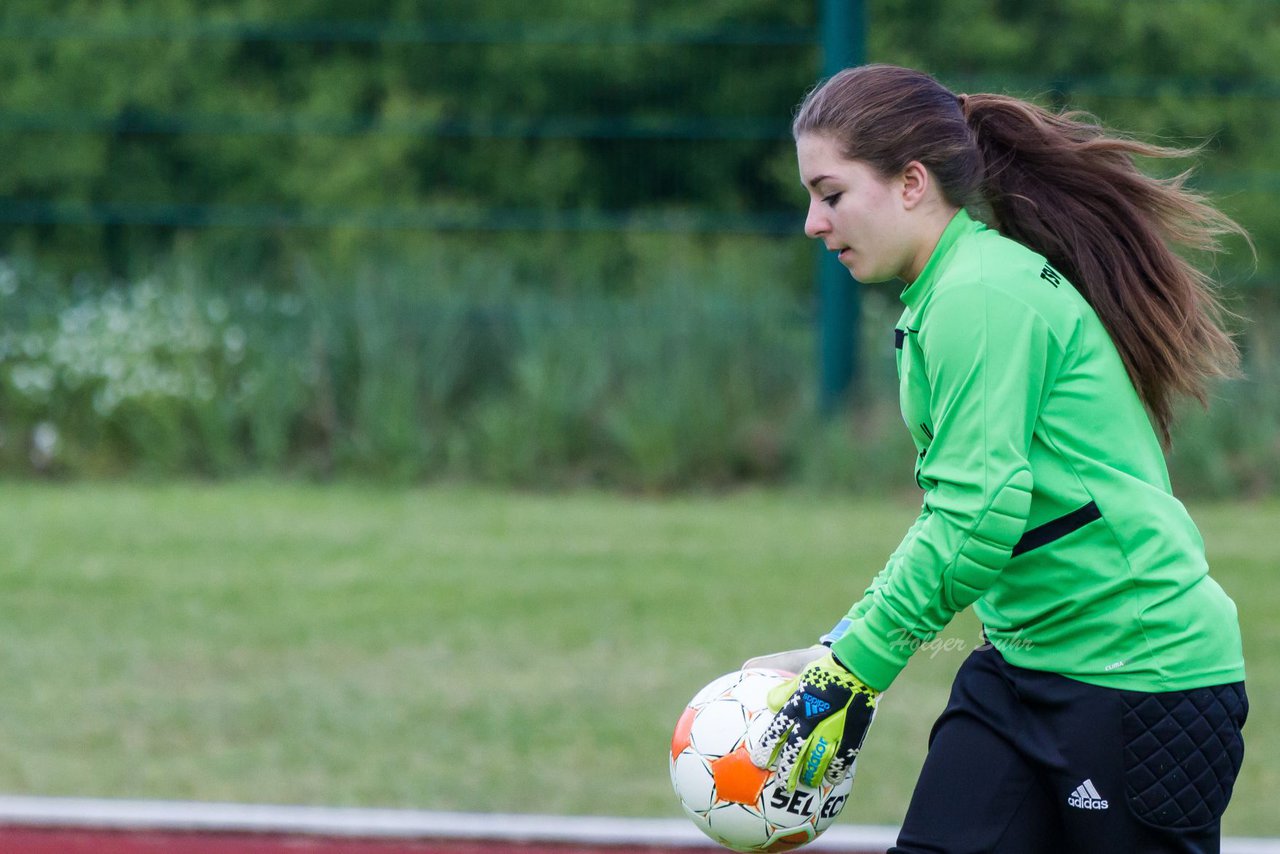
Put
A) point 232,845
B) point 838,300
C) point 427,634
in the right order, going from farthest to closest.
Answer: point 838,300 < point 427,634 < point 232,845

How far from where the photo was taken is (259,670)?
7262 millimetres

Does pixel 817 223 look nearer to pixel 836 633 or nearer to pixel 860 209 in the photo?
pixel 860 209

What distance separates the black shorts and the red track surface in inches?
77.3

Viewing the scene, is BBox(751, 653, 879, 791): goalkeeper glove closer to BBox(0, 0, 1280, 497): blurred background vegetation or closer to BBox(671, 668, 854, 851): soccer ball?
BBox(671, 668, 854, 851): soccer ball

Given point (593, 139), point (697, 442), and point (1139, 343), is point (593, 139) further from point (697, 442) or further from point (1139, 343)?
point (1139, 343)

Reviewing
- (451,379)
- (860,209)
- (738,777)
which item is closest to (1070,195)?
(860,209)

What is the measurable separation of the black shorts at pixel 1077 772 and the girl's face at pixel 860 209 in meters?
0.80

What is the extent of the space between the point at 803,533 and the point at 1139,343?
23.3 ft

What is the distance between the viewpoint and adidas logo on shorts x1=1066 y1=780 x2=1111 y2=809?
2.90m

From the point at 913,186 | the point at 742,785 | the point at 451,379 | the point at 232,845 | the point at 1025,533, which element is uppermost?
the point at 913,186

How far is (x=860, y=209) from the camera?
9.83 ft

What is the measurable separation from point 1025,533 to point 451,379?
9.54 metres

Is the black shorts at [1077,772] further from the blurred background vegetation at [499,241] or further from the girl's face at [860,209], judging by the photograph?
the blurred background vegetation at [499,241]

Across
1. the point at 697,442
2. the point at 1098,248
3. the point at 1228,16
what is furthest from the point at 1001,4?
the point at 1098,248
